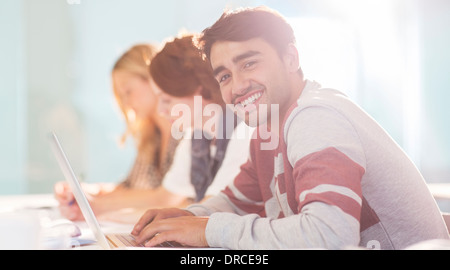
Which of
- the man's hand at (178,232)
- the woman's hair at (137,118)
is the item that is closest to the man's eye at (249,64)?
the man's hand at (178,232)

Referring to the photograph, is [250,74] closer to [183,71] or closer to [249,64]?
[249,64]

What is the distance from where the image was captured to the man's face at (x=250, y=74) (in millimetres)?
696

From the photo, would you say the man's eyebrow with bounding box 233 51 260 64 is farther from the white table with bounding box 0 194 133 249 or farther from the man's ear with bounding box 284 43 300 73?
the white table with bounding box 0 194 133 249

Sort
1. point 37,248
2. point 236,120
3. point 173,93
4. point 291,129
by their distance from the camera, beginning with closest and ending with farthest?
point 37,248 → point 291,129 → point 236,120 → point 173,93

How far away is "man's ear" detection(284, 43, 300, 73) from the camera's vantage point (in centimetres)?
73

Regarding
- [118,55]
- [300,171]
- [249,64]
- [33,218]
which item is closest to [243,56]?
[249,64]

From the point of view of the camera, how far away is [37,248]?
49 cm

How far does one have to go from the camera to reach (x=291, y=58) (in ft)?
2.40

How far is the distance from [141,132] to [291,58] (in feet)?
3.53

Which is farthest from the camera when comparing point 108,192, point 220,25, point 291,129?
point 108,192

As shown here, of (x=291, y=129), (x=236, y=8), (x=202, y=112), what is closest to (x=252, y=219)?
(x=291, y=129)

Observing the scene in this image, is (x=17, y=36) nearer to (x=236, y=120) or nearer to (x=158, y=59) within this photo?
(x=158, y=59)

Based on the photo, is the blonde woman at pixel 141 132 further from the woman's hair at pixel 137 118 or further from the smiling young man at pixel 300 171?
the smiling young man at pixel 300 171

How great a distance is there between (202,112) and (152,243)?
655 mm
